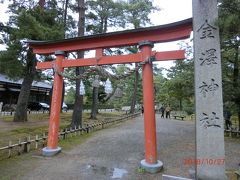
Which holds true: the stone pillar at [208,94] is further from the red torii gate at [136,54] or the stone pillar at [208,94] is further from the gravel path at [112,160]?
the gravel path at [112,160]

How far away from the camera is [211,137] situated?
5191 mm

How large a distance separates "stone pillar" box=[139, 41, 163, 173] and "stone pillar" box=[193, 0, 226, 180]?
55.2 inches

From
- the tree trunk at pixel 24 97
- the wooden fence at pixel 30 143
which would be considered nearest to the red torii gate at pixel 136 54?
the wooden fence at pixel 30 143

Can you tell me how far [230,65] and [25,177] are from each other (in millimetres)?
11284

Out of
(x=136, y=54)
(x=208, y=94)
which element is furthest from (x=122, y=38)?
(x=208, y=94)

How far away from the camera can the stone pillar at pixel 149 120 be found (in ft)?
21.1

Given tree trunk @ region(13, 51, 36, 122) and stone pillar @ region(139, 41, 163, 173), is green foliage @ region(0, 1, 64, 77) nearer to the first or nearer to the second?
tree trunk @ region(13, 51, 36, 122)

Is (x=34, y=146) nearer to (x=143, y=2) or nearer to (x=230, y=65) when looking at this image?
(x=230, y=65)

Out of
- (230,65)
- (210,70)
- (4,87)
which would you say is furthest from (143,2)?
(210,70)

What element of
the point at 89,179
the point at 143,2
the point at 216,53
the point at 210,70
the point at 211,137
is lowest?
the point at 89,179

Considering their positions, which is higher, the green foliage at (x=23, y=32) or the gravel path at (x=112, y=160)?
the green foliage at (x=23, y=32)

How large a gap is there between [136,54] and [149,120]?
6.68ft

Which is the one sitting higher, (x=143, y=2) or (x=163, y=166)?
(x=143, y=2)

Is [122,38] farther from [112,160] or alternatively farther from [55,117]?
[112,160]
